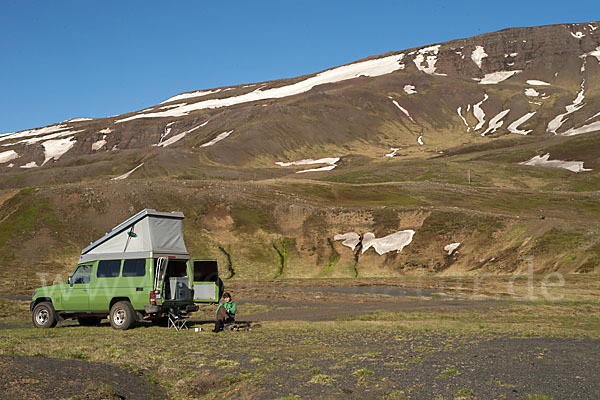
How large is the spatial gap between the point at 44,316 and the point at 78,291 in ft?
6.24

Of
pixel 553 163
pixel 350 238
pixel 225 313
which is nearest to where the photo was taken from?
pixel 225 313

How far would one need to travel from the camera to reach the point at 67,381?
11781 millimetres

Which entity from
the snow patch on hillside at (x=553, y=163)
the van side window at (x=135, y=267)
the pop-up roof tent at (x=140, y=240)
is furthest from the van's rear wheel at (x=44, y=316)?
the snow patch on hillside at (x=553, y=163)

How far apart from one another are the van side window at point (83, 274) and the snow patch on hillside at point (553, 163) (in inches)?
5844

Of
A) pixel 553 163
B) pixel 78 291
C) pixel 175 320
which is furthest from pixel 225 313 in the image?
pixel 553 163

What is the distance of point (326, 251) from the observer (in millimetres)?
64875

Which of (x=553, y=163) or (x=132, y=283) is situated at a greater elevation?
(x=553, y=163)

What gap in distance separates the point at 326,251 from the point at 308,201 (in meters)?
15.1

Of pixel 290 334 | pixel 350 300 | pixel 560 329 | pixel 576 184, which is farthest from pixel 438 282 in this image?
pixel 576 184

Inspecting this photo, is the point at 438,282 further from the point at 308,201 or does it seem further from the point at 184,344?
the point at 184,344

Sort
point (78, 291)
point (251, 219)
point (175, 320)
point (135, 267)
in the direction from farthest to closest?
point (251, 219)
point (78, 291)
point (175, 320)
point (135, 267)

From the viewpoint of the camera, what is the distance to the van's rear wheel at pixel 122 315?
2325cm

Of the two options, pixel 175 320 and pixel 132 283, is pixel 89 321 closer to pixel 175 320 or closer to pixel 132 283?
pixel 132 283

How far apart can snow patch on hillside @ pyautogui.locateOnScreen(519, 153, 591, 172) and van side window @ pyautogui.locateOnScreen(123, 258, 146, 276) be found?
14788 centimetres
